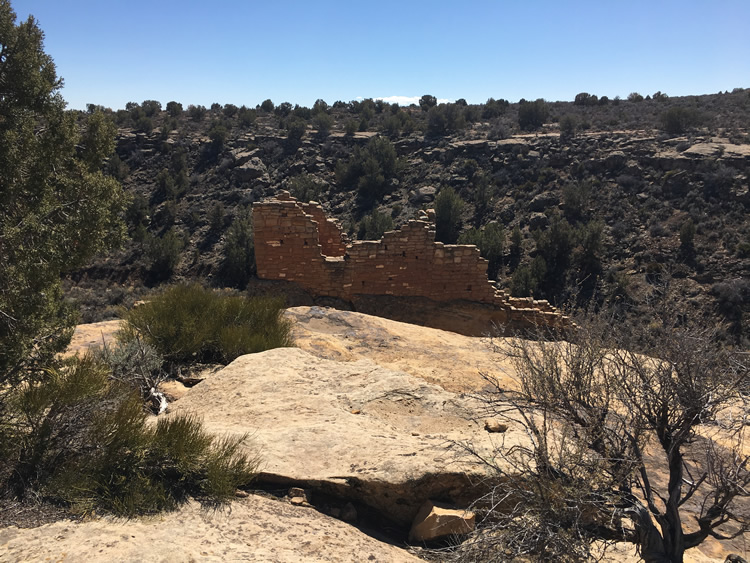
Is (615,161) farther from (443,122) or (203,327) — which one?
(203,327)

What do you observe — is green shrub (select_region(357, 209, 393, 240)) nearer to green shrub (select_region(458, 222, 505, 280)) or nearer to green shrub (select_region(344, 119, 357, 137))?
green shrub (select_region(458, 222, 505, 280))

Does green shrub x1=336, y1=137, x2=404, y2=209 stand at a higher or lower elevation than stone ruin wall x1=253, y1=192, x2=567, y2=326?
higher

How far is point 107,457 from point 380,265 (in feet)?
25.8

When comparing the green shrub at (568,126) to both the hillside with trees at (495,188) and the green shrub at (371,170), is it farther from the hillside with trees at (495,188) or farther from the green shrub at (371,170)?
A: the green shrub at (371,170)

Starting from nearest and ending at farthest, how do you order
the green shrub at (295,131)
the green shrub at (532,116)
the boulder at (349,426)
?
the boulder at (349,426) < the green shrub at (532,116) < the green shrub at (295,131)

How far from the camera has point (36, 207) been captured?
19.2ft

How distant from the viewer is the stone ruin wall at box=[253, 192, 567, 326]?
10898 mm

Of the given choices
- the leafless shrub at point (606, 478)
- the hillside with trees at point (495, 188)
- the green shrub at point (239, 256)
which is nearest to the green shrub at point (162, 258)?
the hillside with trees at point (495, 188)

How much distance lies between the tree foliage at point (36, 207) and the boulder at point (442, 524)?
352 centimetres

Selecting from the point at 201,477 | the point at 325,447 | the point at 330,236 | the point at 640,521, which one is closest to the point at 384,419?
the point at 325,447

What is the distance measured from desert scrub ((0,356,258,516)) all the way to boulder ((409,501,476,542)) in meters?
1.25

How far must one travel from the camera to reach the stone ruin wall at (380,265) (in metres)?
10.9

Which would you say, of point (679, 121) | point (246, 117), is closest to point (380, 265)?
point (679, 121)

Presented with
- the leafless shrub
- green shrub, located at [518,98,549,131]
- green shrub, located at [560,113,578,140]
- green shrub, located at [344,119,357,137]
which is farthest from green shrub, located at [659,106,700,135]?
the leafless shrub
